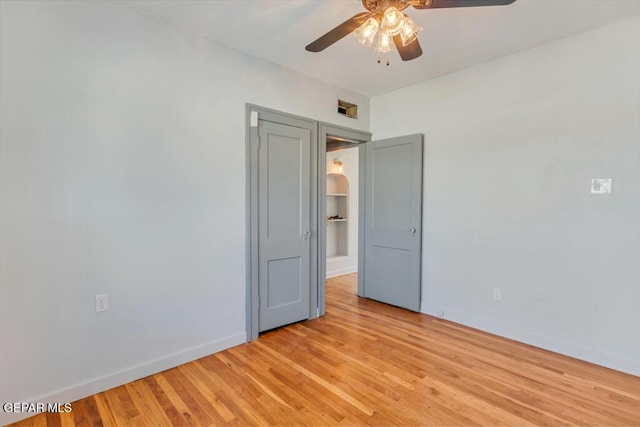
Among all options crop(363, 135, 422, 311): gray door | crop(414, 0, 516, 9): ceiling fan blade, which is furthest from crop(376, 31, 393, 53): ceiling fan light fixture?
crop(363, 135, 422, 311): gray door

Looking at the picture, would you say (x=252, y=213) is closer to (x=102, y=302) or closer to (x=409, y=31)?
(x=102, y=302)

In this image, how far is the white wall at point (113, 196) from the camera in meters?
1.92

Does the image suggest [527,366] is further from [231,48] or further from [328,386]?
[231,48]

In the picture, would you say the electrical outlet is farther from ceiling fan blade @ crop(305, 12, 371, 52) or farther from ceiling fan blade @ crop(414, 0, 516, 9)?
ceiling fan blade @ crop(414, 0, 516, 9)

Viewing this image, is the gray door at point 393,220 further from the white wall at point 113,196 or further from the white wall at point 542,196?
the white wall at point 113,196

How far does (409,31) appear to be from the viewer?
181 cm

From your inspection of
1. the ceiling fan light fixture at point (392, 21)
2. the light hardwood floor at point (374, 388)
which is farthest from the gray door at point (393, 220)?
the ceiling fan light fixture at point (392, 21)

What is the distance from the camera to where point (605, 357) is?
2535 mm

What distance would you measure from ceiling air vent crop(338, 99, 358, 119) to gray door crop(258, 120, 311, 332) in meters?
0.74

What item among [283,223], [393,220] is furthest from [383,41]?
[393,220]

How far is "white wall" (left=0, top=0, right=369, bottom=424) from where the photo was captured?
6.30 ft

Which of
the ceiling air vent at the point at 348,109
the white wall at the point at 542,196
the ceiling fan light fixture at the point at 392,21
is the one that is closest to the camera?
the ceiling fan light fixture at the point at 392,21

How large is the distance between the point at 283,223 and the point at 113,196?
4.99 feet

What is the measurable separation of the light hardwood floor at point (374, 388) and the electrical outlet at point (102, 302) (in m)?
0.58
